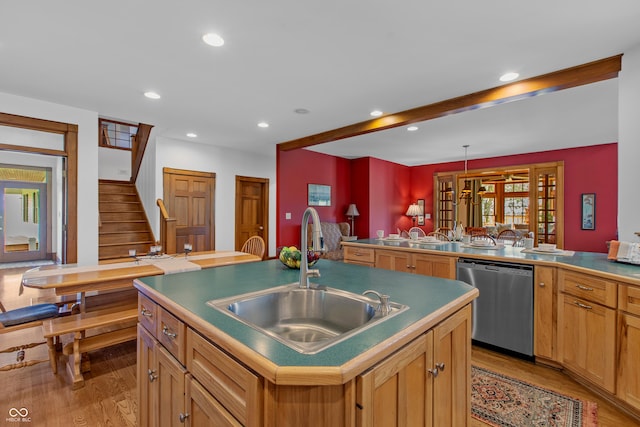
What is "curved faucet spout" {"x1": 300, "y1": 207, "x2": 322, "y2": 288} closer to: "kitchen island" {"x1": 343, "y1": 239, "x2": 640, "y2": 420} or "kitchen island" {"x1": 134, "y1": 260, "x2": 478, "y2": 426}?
"kitchen island" {"x1": 134, "y1": 260, "x2": 478, "y2": 426}

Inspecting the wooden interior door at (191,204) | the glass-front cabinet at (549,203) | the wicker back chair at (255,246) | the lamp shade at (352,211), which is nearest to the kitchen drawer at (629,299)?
the wicker back chair at (255,246)

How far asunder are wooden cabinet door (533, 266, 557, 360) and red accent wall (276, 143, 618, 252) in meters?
4.27

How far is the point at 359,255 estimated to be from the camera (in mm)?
3920

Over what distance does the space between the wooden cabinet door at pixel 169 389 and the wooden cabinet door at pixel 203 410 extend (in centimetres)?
5

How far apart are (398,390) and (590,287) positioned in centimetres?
203

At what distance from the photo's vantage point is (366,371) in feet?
2.73

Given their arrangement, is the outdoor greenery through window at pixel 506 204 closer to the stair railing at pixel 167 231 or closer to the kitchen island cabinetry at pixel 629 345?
the kitchen island cabinetry at pixel 629 345

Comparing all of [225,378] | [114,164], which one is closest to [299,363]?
[225,378]

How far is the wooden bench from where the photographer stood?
2.25 meters

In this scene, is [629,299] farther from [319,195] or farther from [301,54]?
[319,195]

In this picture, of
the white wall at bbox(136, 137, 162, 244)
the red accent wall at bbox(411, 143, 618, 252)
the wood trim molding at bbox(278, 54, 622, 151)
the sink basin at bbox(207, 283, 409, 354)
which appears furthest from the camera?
the red accent wall at bbox(411, 143, 618, 252)

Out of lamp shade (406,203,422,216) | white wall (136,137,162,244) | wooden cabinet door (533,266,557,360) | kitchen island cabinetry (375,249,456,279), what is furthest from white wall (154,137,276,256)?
wooden cabinet door (533,266,557,360)

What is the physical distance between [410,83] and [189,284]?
266cm

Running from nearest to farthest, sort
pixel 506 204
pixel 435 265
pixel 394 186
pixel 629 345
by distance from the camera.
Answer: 1. pixel 629 345
2. pixel 435 265
3. pixel 394 186
4. pixel 506 204
